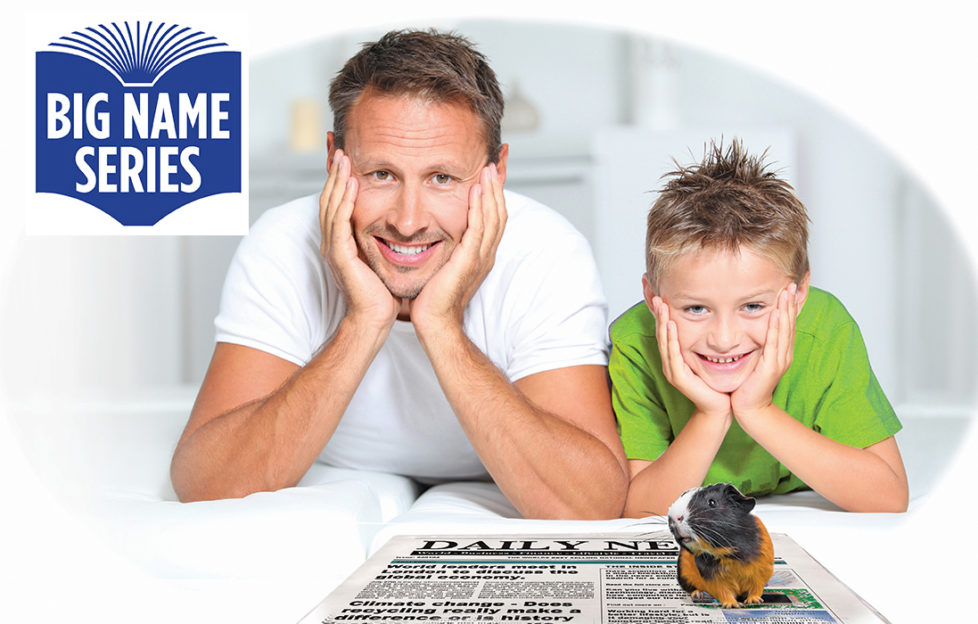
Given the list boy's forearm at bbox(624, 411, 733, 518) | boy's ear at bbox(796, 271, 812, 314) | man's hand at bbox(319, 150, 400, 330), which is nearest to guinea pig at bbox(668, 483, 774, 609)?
boy's forearm at bbox(624, 411, 733, 518)

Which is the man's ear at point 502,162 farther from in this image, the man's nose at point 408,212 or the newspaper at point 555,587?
the newspaper at point 555,587

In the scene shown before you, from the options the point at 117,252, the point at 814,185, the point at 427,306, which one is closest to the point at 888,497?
the point at 427,306

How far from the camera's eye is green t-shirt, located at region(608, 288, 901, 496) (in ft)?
3.32

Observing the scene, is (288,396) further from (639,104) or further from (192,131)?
(639,104)

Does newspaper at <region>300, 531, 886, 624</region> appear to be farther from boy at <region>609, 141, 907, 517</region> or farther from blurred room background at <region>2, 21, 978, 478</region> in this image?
blurred room background at <region>2, 21, 978, 478</region>

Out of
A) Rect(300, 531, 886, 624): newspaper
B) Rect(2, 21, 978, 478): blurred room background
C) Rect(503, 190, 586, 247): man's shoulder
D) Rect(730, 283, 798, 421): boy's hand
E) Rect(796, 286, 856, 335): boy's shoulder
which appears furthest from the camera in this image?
Rect(2, 21, 978, 478): blurred room background

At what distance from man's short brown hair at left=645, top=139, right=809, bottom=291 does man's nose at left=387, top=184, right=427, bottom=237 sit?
266mm

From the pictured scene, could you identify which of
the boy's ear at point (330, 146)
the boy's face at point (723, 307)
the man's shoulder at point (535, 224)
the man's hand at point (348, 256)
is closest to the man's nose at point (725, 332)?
the boy's face at point (723, 307)

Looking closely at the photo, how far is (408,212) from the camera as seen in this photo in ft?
3.42

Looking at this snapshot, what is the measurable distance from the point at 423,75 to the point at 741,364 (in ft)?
1.61

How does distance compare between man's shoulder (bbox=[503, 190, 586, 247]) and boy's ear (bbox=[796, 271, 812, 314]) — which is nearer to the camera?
boy's ear (bbox=[796, 271, 812, 314])

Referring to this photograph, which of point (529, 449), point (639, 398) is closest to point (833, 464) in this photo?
point (639, 398)

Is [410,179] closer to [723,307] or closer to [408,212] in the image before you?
[408,212]

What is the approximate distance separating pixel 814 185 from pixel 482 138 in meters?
0.70
